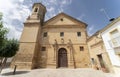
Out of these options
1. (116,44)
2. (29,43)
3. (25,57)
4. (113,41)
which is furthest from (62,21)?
(116,44)

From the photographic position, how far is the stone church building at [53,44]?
13.4m

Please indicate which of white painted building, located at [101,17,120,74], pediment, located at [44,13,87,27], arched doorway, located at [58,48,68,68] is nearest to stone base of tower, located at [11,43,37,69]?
arched doorway, located at [58,48,68,68]

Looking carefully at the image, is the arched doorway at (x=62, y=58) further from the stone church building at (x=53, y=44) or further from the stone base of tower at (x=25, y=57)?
the stone base of tower at (x=25, y=57)

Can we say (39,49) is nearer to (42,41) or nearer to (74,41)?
(42,41)

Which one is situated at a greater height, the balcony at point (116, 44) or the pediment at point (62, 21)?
the pediment at point (62, 21)

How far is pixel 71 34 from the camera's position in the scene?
1544cm

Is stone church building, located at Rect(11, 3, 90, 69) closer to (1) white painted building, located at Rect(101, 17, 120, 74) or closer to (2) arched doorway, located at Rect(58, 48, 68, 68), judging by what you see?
(2) arched doorway, located at Rect(58, 48, 68, 68)

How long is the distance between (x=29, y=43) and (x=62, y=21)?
7.60 metres

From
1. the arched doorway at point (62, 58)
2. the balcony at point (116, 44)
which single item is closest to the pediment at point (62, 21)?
the arched doorway at point (62, 58)

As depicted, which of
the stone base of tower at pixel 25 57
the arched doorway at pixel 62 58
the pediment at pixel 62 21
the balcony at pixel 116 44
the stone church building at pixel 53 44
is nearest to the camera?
the balcony at pixel 116 44

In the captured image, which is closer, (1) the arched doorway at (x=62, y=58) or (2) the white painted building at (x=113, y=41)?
(2) the white painted building at (x=113, y=41)

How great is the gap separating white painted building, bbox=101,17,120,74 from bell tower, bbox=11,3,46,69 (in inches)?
411

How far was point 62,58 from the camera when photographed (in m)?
14.4

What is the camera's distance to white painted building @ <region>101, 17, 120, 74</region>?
791cm
